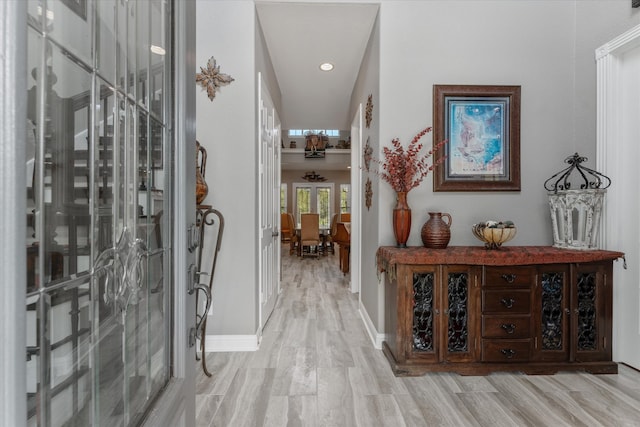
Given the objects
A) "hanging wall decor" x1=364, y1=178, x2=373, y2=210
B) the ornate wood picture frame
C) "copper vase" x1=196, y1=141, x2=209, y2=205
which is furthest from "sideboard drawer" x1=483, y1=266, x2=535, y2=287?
"copper vase" x1=196, y1=141, x2=209, y2=205

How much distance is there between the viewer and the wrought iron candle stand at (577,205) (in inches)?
95.3

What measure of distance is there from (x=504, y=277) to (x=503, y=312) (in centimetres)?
25

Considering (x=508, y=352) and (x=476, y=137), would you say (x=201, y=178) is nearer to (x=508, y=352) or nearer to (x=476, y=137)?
(x=476, y=137)

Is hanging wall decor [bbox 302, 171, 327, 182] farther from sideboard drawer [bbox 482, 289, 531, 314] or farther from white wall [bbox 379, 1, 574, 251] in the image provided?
sideboard drawer [bbox 482, 289, 531, 314]

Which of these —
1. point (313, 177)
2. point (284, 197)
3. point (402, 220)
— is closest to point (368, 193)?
point (402, 220)

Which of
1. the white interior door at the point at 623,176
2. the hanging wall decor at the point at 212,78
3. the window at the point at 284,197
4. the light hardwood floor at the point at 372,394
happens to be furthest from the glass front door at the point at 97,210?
the window at the point at 284,197

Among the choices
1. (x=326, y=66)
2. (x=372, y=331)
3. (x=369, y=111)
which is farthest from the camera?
(x=326, y=66)

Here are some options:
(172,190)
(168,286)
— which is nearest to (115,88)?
(172,190)

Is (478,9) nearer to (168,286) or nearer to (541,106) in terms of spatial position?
(541,106)

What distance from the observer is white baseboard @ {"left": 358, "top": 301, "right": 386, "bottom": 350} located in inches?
112

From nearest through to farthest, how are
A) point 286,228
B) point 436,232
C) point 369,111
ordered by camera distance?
point 436,232
point 369,111
point 286,228

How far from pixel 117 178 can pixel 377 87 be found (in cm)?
264

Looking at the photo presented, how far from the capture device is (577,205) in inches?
97.7

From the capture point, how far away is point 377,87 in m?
2.94
